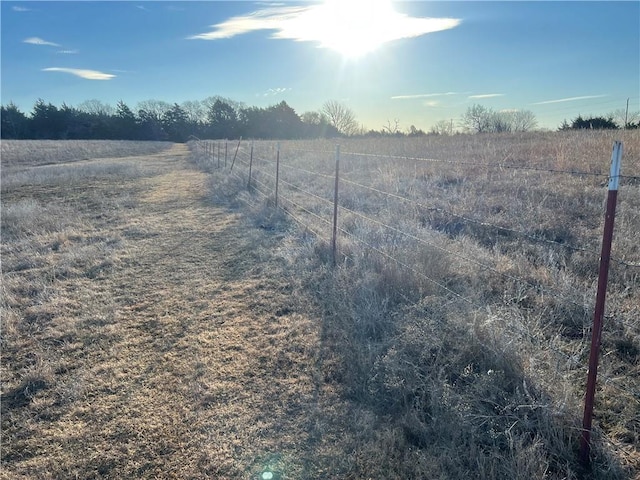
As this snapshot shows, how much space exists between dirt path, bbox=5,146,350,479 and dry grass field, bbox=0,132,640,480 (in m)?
0.02

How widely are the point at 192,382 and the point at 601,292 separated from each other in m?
2.91

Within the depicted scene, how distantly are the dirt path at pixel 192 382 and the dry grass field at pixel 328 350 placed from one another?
2cm

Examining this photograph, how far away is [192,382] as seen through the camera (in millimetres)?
3066

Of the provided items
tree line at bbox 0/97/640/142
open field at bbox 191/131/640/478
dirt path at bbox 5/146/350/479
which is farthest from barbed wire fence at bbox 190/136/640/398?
tree line at bbox 0/97/640/142

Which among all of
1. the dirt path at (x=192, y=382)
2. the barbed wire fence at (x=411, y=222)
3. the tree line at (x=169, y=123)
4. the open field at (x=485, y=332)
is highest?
the tree line at (x=169, y=123)

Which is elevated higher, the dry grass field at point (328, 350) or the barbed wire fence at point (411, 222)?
the barbed wire fence at point (411, 222)

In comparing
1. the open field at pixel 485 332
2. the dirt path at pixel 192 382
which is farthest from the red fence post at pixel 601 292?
the dirt path at pixel 192 382

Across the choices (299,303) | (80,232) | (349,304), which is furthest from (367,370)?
(80,232)

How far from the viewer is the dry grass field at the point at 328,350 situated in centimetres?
232

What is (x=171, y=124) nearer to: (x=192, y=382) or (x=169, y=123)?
(x=169, y=123)

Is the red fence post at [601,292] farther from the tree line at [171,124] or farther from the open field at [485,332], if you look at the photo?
the tree line at [171,124]

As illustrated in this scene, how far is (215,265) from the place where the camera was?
5.64 m

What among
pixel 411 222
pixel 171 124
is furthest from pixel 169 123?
pixel 411 222

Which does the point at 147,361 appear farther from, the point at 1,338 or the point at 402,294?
the point at 402,294
